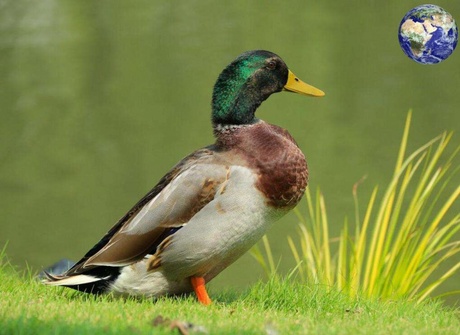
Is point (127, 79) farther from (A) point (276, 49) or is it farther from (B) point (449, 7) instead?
(B) point (449, 7)

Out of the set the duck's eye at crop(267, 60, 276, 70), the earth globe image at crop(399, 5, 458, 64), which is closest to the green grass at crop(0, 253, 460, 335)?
the duck's eye at crop(267, 60, 276, 70)

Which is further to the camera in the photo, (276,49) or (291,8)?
(291,8)

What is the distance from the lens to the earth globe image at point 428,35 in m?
6.17

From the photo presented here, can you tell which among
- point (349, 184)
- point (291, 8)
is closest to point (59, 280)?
point (349, 184)

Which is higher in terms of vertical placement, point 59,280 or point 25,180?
point 59,280

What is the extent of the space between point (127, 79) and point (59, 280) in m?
8.91

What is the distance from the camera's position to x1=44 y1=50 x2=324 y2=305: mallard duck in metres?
4.89

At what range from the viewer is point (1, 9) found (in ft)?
50.5

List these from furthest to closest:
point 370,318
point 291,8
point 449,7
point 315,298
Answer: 1. point 291,8
2. point 449,7
3. point 315,298
4. point 370,318

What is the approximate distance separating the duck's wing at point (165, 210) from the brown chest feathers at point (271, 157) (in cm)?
13

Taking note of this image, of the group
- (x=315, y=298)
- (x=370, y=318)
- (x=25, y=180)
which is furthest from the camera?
(x=25, y=180)

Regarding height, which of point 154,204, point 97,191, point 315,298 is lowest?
point 97,191

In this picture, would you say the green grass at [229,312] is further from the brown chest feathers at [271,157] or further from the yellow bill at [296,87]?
the yellow bill at [296,87]

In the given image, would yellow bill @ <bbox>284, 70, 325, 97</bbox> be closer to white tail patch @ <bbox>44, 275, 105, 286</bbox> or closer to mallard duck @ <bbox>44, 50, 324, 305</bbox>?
mallard duck @ <bbox>44, 50, 324, 305</bbox>
